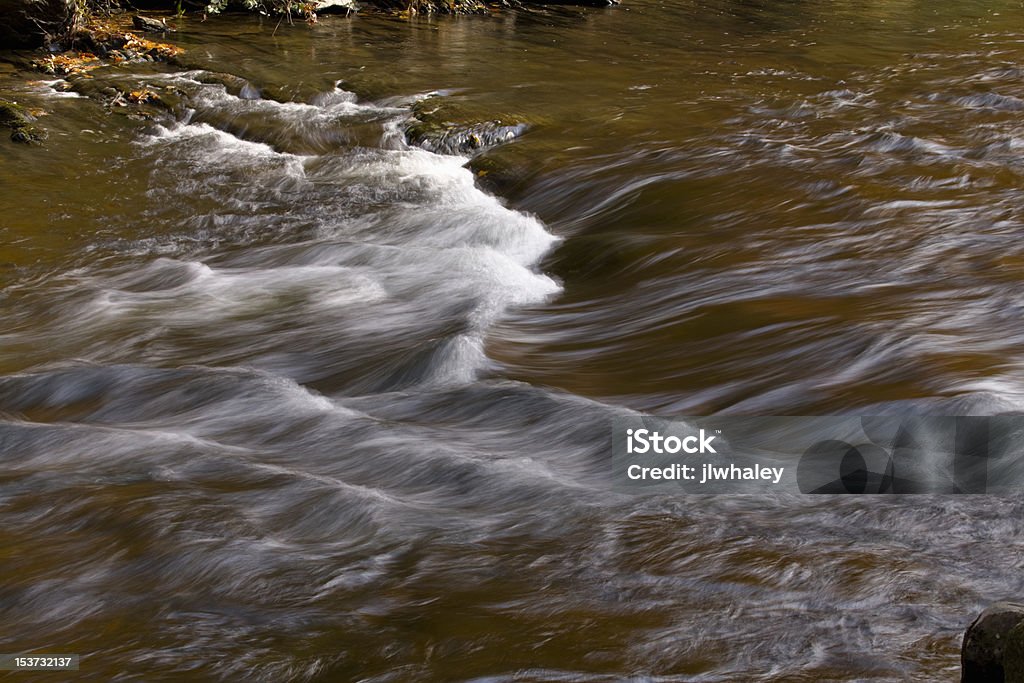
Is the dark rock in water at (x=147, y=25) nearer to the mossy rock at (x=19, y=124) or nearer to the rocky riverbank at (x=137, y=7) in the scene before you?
the rocky riverbank at (x=137, y=7)

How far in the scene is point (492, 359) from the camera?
604cm

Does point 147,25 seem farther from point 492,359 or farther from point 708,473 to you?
point 708,473

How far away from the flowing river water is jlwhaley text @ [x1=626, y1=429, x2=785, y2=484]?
19cm

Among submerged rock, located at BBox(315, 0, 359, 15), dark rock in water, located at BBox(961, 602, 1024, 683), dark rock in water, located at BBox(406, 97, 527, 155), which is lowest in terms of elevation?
dark rock in water, located at BBox(961, 602, 1024, 683)

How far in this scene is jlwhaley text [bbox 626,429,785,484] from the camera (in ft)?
14.5

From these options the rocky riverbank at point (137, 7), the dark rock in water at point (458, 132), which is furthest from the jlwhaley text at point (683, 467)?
the rocky riverbank at point (137, 7)

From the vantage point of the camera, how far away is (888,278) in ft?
21.1

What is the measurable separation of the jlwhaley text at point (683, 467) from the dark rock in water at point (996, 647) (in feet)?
5.80

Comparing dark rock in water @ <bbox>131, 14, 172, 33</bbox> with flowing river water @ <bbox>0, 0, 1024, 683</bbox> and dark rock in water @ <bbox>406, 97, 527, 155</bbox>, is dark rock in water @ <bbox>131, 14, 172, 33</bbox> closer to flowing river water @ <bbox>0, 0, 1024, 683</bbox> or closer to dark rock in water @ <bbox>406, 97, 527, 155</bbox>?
flowing river water @ <bbox>0, 0, 1024, 683</bbox>

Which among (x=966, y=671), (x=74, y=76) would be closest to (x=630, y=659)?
(x=966, y=671)

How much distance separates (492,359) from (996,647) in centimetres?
381

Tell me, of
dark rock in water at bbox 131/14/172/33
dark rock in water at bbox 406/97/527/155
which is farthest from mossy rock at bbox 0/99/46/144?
dark rock in water at bbox 131/14/172/33

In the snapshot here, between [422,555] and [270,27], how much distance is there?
12984mm

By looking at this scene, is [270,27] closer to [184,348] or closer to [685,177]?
[685,177]
